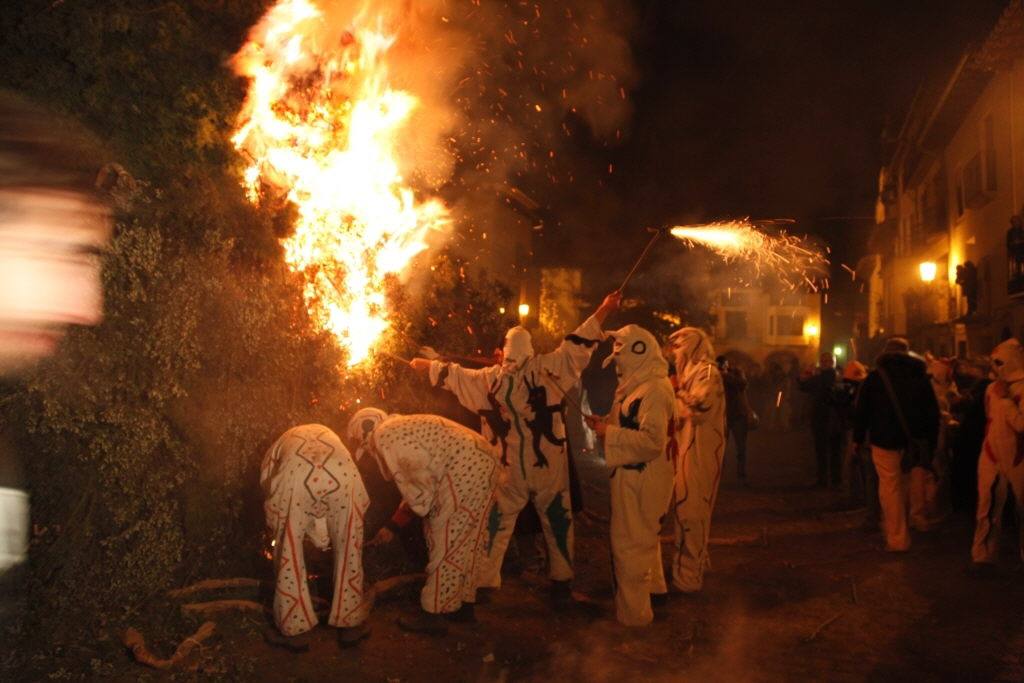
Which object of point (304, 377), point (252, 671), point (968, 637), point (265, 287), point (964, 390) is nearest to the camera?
point (252, 671)

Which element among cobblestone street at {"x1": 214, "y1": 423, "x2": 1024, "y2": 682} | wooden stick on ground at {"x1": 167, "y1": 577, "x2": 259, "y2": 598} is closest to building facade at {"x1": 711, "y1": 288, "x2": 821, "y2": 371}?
cobblestone street at {"x1": 214, "y1": 423, "x2": 1024, "y2": 682}

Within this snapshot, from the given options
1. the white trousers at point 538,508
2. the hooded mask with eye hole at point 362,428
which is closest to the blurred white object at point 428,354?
the white trousers at point 538,508

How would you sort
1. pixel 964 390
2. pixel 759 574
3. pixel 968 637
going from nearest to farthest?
1. pixel 968 637
2. pixel 759 574
3. pixel 964 390

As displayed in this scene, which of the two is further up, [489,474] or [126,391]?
[126,391]

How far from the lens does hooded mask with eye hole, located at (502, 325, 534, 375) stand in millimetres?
6574

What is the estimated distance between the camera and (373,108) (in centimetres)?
774

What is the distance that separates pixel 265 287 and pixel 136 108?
A: 1.50 metres

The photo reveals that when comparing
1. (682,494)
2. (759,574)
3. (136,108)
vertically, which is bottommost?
(759,574)

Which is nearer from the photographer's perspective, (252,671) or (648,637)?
(252,671)

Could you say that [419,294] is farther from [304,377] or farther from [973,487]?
[973,487]

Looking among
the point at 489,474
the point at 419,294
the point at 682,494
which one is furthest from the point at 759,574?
the point at 419,294

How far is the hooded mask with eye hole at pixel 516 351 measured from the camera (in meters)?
6.57

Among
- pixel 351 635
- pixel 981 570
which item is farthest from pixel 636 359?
pixel 981 570

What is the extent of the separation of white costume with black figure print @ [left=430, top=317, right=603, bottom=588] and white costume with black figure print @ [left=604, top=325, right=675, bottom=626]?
0.57 meters
